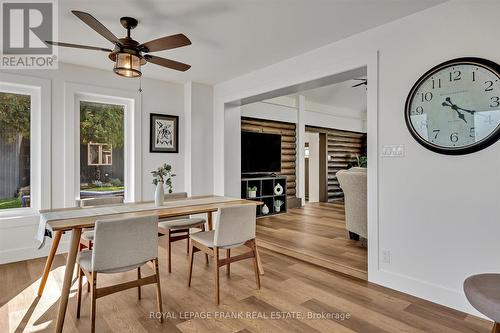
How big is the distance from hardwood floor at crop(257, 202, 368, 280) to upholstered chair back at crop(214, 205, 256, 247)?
1110 millimetres

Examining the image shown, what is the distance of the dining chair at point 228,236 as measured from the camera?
246 centimetres

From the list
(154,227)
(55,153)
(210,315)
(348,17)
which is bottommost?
(210,315)

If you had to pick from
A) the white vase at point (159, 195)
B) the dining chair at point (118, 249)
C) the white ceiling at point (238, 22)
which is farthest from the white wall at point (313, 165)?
the dining chair at point (118, 249)

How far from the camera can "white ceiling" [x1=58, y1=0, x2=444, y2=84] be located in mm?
2389

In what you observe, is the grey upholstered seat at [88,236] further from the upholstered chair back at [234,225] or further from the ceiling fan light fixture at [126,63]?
the ceiling fan light fixture at [126,63]

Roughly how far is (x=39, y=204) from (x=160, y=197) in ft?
6.52

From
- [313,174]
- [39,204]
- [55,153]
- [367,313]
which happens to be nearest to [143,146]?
[55,153]

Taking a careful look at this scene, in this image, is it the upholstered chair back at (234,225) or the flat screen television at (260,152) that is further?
the flat screen television at (260,152)

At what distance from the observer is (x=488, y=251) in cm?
212

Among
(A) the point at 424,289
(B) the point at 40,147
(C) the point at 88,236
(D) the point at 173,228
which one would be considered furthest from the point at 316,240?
(B) the point at 40,147

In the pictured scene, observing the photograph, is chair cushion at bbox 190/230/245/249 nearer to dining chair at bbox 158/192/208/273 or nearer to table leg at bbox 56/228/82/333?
dining chair at bbox 158/192/208/273

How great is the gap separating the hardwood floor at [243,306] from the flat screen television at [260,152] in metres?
3.00

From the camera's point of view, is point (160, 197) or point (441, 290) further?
point (160, 197)

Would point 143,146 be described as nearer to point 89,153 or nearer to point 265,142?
point 89,153
